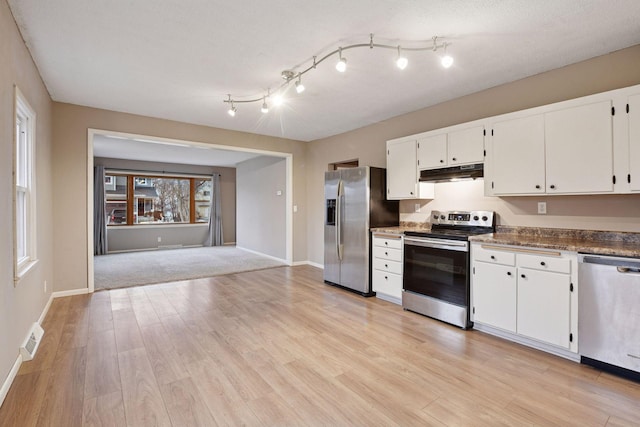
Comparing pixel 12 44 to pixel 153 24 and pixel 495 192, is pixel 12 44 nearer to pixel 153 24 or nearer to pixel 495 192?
pixel 153 24

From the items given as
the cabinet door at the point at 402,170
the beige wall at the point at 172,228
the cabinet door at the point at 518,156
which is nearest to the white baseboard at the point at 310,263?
the cabinet door at the point at 402,170

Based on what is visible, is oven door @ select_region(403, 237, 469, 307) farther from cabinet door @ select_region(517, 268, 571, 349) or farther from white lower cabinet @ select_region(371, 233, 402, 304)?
cabinet door @ select_region(517, 268, 571, 349)

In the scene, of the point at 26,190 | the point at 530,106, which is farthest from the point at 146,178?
the point at 530,106

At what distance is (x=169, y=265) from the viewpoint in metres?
6.23

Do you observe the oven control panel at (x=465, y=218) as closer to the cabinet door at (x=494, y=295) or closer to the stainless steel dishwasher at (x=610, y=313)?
the cabinet door at (x=494, y=295)

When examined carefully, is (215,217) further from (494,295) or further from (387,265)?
(494,295)

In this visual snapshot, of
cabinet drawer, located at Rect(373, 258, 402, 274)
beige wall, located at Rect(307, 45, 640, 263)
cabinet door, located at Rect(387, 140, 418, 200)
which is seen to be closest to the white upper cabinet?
cabinet door, located at Rect(387, 140, 418, 200)

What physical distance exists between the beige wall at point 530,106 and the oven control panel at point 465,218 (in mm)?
98

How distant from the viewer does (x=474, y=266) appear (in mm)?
2996

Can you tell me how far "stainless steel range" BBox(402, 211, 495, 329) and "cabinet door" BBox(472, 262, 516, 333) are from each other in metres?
0.09

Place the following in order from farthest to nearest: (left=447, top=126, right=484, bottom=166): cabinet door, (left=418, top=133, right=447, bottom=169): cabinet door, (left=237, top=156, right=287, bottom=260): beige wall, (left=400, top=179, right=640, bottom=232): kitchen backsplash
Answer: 1. (left=237, top=156, right=287, bottom=260): beige wall
2. (left=418, top=133, right=447, bottom=169): cabinet door
3. (left=447, top=126, right=484, bottom=166): cabinet door
4. (left=400, top=179, right=640, bottom=232): kitchen backsplash

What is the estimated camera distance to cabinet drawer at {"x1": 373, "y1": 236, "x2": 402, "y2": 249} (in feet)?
12.4

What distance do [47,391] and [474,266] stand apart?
3.48 m

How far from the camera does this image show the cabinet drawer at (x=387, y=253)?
3775mm
